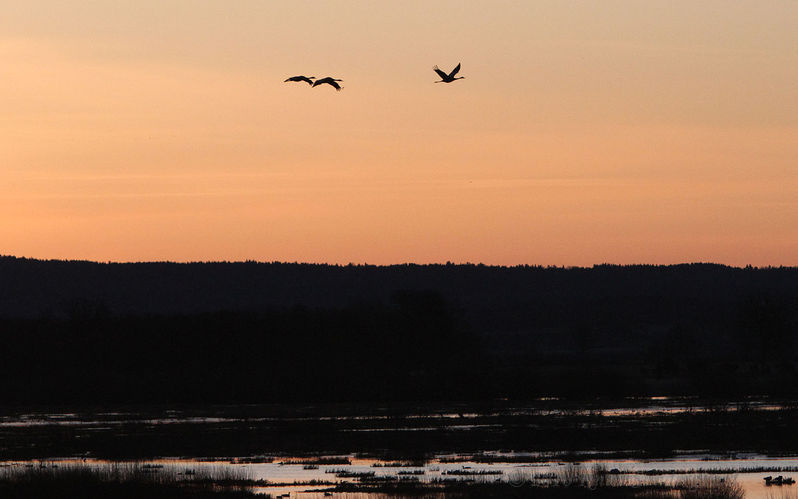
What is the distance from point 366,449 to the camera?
59344 mm

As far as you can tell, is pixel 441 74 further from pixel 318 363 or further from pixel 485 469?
pixel 318 363

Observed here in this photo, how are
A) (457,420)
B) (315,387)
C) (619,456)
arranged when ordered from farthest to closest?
(315,387)
(457,420)
(619,456)

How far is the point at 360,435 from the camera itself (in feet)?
221

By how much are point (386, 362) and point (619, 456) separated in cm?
8682

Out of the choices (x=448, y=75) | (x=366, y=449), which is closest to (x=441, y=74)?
(x=448, y=75)

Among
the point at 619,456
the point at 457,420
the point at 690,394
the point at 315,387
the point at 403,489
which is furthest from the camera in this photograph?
the point at 315,387

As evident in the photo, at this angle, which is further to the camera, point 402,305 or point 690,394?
point 402,305

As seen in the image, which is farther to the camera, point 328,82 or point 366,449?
point 366,449

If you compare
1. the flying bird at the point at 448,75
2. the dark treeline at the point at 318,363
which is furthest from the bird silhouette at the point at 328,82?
the dark treeline at the point at 318,363

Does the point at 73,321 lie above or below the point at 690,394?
above

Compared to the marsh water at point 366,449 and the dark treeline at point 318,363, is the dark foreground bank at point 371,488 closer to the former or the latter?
the marsh water at point 366,449

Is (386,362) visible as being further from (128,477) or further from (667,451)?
(128,477)

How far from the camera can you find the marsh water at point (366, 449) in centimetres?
4722

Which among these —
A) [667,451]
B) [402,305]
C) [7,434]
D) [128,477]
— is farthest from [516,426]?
[402,305]
